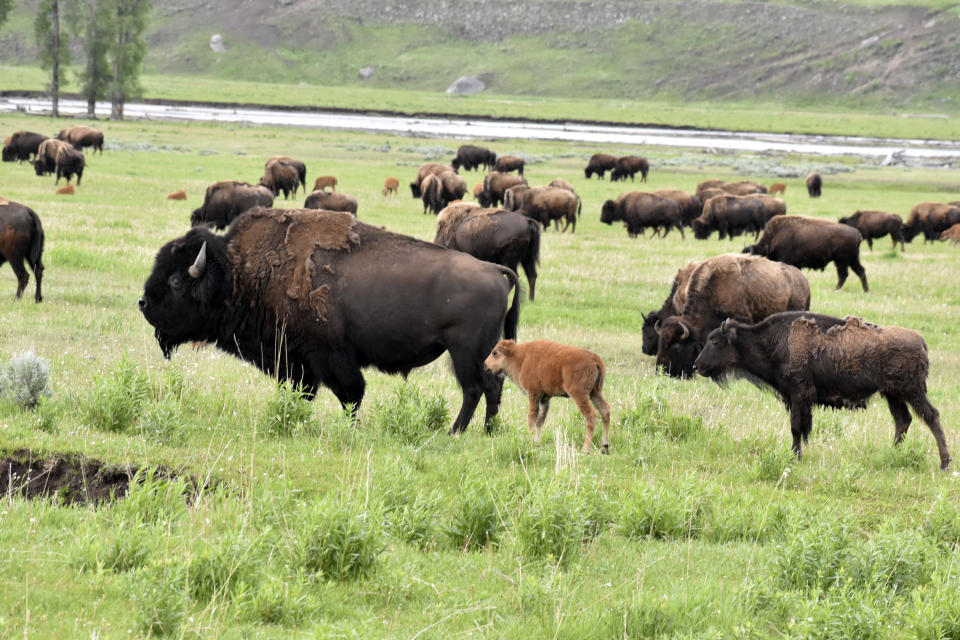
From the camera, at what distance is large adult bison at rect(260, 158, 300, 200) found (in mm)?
35906

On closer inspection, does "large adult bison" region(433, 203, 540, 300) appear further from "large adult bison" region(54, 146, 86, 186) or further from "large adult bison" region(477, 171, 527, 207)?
"large adult bison" region(54, 146, 86, 186)

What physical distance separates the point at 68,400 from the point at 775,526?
5036 millimetres

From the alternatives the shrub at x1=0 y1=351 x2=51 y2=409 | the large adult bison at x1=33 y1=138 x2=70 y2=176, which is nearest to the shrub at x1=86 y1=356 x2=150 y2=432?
the shrub at x1=0 y1=351 x2=51 y2=409

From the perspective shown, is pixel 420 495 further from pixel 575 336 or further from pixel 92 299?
pixel 92 299

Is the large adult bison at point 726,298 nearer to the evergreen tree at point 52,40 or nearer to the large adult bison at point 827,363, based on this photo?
the large adult bison at point 827,363

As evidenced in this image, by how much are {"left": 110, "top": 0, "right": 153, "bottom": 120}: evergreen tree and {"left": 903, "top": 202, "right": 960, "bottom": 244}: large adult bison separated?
6061 cm

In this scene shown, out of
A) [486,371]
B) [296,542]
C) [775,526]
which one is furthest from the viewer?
[486,371]

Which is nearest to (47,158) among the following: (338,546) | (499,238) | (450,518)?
(499,238)

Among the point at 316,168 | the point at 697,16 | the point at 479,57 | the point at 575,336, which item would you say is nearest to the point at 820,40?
the point at 697,16

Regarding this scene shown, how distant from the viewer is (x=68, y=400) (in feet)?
24.6

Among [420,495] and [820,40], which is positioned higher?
[820,40]

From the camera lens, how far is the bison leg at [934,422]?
7.77 meters

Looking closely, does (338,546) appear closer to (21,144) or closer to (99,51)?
(21,144)

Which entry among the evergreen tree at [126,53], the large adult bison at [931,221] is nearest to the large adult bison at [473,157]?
the large adult bison at [931,221]
